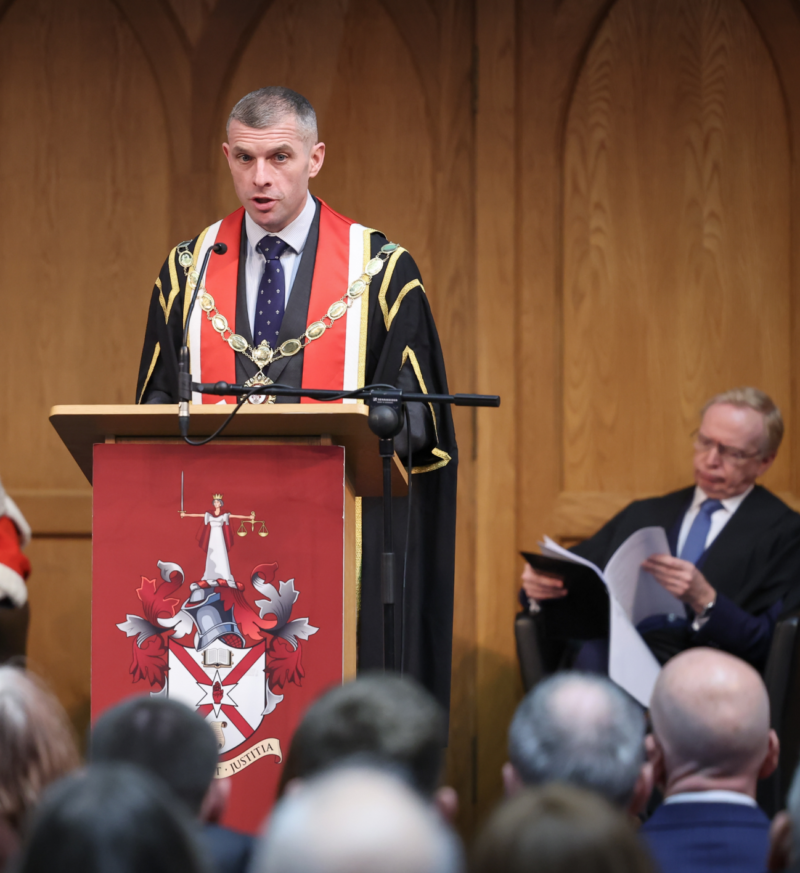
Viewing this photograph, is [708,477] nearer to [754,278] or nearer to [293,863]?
[754,278]

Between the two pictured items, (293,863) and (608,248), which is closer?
(293,863)

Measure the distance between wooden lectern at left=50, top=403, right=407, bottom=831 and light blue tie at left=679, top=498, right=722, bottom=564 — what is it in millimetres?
1910

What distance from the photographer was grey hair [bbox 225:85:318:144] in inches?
129

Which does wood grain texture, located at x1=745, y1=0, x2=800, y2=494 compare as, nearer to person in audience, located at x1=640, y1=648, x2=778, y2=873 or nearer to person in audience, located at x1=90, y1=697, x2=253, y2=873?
person in audience, located at x1=640, y1=648, x2=778, y2=873

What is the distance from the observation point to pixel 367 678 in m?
1.65

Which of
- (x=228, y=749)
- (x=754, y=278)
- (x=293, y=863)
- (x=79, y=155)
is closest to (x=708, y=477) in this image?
(x=754, y=278)

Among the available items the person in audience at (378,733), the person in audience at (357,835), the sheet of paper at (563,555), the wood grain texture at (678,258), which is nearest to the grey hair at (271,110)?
the sheet of paper at (563,555)

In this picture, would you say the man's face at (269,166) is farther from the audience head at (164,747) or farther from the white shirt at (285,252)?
the audience head at (164,747)

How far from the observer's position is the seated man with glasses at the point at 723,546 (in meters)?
3.72

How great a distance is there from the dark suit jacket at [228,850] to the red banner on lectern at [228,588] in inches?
35.0

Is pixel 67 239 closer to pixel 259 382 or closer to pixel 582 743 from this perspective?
pixel 259 382

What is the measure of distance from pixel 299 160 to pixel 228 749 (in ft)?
5.35

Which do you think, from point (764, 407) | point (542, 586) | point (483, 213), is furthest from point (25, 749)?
point (483, 213)

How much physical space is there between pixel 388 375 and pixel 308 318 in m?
0.27
